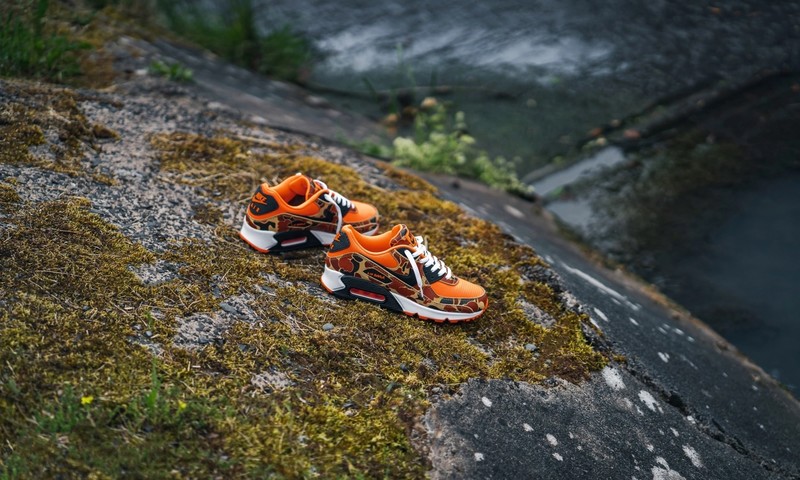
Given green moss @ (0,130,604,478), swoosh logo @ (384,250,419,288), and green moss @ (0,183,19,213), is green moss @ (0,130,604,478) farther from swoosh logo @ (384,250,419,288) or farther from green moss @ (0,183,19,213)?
swoosh logo @ (384,250,419,288)

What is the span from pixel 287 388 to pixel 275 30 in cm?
545

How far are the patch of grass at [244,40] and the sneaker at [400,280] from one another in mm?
4320

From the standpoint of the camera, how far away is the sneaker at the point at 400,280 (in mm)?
3150

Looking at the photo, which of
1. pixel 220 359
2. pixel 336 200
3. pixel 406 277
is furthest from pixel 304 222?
pixel 220 359

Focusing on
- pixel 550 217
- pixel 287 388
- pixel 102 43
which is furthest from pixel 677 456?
pixel 102 43

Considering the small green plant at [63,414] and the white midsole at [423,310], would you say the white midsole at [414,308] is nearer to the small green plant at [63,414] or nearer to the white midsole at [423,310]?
the white midsole at [423,310]

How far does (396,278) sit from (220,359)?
890 mm

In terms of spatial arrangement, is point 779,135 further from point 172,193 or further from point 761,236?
point 172,193

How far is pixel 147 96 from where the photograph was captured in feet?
15.8

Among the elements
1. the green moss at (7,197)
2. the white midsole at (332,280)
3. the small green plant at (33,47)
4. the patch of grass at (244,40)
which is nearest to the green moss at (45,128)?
the green moss at (7,197)

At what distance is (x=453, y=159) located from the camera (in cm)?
562

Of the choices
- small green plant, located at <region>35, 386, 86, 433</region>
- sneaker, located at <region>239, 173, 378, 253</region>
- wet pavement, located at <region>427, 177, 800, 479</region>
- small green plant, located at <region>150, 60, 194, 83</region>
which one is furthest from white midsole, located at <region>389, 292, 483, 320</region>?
small green plant, located at <region>150, 60, 194, 83</region>

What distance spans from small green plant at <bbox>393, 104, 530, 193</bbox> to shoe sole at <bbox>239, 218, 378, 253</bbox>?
6.25ft

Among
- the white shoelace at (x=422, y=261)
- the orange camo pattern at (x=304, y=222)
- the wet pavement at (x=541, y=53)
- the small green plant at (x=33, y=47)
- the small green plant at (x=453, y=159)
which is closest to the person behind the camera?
the white shoelace at (x=422, y=261)
